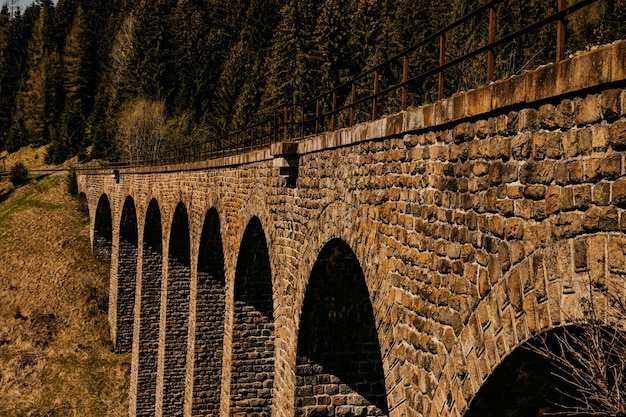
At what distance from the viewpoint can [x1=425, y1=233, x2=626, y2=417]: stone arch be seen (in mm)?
3902

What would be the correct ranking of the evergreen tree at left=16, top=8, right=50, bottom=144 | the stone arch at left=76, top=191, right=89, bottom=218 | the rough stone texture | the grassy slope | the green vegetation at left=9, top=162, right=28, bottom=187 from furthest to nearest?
the evergreen tree at left=16, top=8, right=50, bottom=144
the green vegetation at left=9, top=162, right=28, bottom=187
the stone arch at left=76, top=191, right=89, bottom=218
the grassy slope
the rough stone texture

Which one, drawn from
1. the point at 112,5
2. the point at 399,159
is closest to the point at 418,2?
the point at 399,159

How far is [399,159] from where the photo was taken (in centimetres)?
720

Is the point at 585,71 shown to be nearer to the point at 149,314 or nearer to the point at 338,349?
the point at 338,349

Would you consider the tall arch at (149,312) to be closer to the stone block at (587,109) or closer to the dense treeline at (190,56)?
the dense treeline at (190,56)

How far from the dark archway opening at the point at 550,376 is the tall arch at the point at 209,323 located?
14312 mm

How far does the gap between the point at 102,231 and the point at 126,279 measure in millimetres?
11126

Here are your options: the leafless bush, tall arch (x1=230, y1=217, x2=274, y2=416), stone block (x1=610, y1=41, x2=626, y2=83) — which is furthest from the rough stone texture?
stone block (x1=610, y1=41, x2=626, y2=83)

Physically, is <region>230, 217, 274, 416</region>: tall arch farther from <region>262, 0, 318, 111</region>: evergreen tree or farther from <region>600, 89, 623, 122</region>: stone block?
<region>262, 0, 318, 111</region>: evergreen tree

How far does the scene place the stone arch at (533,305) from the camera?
3902mm

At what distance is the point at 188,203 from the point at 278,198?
966 centimetres

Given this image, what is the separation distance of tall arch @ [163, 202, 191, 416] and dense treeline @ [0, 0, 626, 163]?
15322mm

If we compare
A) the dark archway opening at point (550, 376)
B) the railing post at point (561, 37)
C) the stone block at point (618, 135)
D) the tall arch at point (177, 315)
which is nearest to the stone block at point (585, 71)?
the railing post at point (561, 37)

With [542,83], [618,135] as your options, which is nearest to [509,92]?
[542,83]
